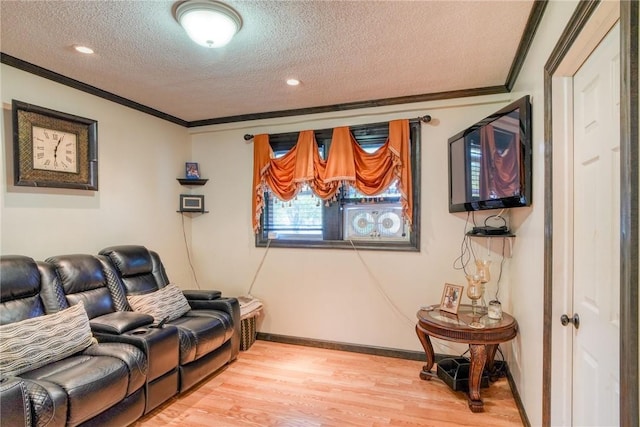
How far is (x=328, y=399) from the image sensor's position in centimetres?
264

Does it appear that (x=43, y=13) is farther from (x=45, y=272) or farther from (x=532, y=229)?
(x=532, y=229)

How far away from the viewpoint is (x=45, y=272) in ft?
8.05

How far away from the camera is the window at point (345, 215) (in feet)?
11.3

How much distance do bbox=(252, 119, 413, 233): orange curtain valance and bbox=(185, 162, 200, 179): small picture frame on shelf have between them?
0.79 m

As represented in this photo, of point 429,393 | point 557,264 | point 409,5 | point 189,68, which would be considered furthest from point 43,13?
point 429,393

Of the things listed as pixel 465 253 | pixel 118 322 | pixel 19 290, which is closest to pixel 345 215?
pixel 465 253

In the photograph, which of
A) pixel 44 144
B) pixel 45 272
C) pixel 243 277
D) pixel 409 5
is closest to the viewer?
pixel 409 5

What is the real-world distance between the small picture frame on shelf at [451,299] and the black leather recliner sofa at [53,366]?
7.36 feet

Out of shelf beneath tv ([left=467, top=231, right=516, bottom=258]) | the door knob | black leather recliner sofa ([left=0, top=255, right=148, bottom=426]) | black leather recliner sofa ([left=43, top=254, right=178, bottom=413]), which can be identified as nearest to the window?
shelf beneath tv ([left=467, top=231, right=516, bottom=258])

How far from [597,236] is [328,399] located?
2.09 metres

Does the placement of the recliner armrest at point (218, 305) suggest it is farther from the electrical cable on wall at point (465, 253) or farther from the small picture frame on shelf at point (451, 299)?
the electrical cable on wall at point (465, 253)

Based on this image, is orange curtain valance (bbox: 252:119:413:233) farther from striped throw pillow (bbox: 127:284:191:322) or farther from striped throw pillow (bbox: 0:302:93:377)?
striped throw pillow (bbox: 0:302:93:377)

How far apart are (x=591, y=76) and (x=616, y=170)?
1.59ft

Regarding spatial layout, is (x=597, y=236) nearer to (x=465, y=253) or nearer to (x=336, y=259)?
(x=465, y=253)
